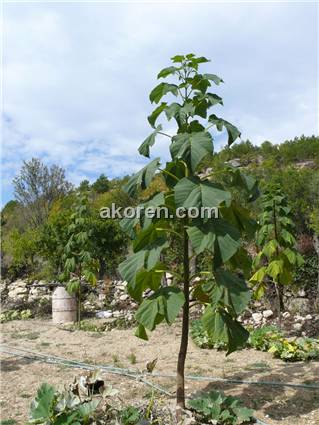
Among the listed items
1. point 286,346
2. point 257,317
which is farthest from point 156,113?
point 257,317

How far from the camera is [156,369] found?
3982 mm

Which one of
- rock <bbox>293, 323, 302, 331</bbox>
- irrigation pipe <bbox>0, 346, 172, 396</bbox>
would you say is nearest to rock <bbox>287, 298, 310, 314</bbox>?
rock <bbox>293, 323, 302, 331</bbox>

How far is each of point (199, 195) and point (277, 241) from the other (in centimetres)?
371

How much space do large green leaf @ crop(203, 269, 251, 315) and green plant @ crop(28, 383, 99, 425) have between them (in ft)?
2.93

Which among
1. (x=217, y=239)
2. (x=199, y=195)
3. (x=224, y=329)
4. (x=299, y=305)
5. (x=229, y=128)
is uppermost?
(x=229, y=128)

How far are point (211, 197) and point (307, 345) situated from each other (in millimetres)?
2908

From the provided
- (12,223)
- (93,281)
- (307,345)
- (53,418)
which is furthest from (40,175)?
(53,418)

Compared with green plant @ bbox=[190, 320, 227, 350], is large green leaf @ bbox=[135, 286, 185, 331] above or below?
above

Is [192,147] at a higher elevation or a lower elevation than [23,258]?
higher

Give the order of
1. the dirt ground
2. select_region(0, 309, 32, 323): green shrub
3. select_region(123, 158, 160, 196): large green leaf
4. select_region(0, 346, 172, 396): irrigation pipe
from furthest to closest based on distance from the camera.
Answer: select_region(0, 309, 32, 323): green shrub < select_region(0, 346, 172, 396): irrigation pipe < the dirt ground < select_region(123, 158, 160, 196): large green leaf

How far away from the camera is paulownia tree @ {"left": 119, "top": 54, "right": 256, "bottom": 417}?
87.7 inches

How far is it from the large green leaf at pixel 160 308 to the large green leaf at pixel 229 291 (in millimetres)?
188

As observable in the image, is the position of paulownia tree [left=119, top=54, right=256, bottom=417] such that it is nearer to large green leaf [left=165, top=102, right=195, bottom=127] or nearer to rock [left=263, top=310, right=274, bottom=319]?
large green leaf [left=165, top=102, right=195, bottom=127]

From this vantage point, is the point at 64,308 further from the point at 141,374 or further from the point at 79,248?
the point at 141,374
